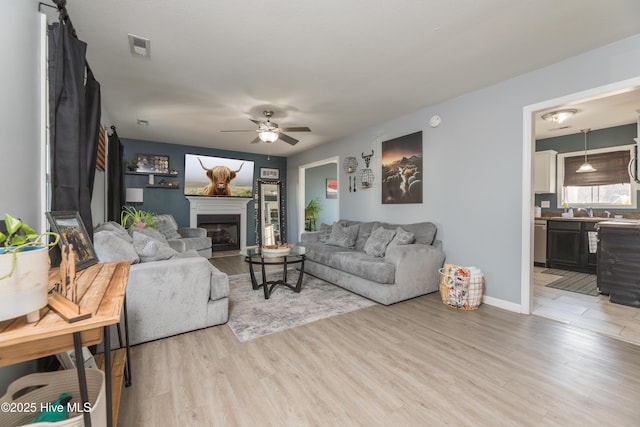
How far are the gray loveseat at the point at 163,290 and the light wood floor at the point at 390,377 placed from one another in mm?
148

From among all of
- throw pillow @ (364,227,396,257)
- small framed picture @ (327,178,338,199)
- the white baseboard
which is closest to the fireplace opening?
small framed picture @ (327,178,338,199)

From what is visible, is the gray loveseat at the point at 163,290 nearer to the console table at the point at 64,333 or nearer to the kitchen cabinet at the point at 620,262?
the console table at the point at 64,333

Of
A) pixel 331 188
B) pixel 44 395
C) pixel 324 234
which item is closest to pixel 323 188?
pixel 331 188

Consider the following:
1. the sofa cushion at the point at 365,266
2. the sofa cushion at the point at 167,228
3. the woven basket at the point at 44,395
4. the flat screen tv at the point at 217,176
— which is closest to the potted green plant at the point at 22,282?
the woven basket at the point at 44,395

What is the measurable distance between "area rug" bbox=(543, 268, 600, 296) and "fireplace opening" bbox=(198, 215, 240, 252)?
20.9ft

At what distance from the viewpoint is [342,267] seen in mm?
3852

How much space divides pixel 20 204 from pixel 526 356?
3.46 m

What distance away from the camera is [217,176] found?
672cm

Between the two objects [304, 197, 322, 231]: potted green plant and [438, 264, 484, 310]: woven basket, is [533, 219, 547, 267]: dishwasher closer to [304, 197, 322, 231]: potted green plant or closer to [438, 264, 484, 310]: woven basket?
[438, 264, 484, 310]: woven basket

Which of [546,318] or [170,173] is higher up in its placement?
[170,173]

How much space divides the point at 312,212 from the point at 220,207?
8.71ft

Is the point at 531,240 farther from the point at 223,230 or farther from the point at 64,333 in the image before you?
the point at 223,230

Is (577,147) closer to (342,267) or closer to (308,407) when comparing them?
(342,267)

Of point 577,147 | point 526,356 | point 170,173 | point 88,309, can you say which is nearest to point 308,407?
point 88,309
